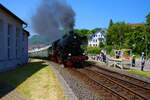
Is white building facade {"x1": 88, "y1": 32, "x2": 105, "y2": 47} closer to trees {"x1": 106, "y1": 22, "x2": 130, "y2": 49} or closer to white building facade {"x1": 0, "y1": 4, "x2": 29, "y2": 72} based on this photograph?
trees {"x1": 106, "y1": 22, "x2": 130, "y2": 49}

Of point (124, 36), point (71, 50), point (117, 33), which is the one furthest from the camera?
point (117, 33)

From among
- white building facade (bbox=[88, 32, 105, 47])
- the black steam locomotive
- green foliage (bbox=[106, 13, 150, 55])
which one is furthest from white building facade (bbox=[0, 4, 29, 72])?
white building facade (bbox=[88, 32, 105, 47])

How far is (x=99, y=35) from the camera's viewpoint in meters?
181

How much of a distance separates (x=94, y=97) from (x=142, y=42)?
7684 centimetres

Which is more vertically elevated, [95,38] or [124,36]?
[95,38]

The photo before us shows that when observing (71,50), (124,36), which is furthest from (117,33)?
(71,50)

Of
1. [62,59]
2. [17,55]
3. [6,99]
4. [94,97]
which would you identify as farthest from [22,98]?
[62,59]

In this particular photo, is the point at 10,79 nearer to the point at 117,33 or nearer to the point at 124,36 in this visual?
the point at 124,36

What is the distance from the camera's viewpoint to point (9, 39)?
30.8 metres

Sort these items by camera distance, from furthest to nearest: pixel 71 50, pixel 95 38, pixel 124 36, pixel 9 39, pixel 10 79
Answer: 1. pixel 95 38
2. pixel 124 36
3. pixel 71 50
4. pixel 9 39
5. pixel 10 79

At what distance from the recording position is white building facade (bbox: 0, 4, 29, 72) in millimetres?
27328

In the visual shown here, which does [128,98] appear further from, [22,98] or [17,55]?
[17,55]

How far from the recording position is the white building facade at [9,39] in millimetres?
27328

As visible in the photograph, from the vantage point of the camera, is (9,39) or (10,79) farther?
(9,39)
